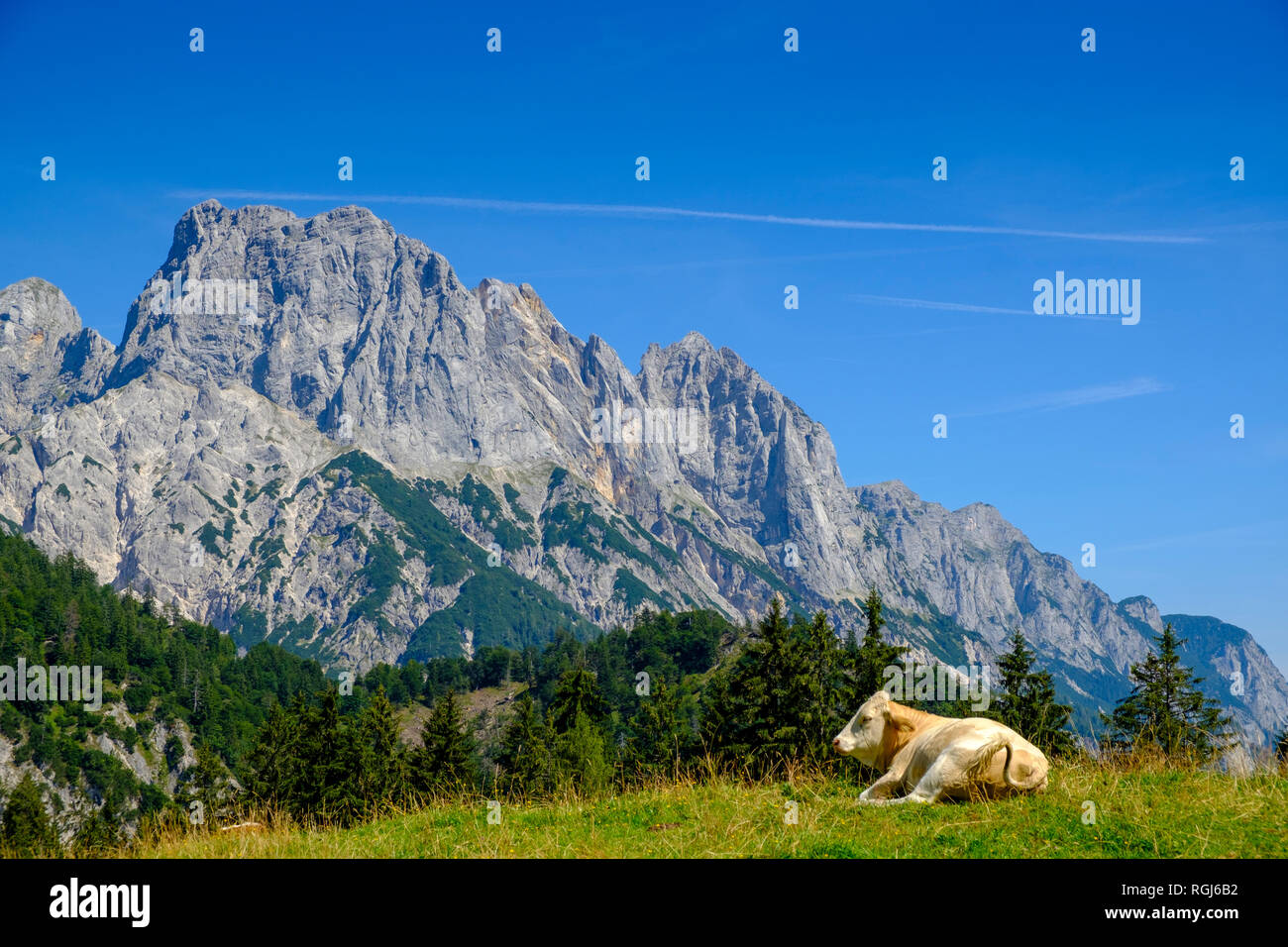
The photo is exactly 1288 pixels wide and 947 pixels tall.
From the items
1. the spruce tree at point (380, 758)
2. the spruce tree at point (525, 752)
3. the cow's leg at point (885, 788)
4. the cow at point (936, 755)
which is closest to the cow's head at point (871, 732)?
the cow at point (936, 755)

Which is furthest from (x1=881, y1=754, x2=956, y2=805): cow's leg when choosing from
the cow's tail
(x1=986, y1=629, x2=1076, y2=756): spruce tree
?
(x1=986, y1=629, x2=1076, y2=756): spruce tree

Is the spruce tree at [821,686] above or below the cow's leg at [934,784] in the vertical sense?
below

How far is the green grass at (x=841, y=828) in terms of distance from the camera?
10.9 meters

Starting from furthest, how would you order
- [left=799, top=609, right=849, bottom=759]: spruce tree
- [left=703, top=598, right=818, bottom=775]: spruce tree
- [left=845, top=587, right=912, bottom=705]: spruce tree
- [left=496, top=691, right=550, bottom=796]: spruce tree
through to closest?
[left=496, top=691, right=550, bottom=796]: spruce tree → [left=845, top=587, right=912, bottom=705]: spruce tree → [left=799, top=609, right=849, bottom=759]: spruce tree → [left=703, top=598, right=818, bottom=775]: spruce tree

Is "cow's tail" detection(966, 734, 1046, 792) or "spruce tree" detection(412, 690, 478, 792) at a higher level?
"cow's tail" detection(966, 734, 1046, 792)

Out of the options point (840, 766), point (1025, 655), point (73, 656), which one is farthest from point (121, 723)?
point (840, 766)

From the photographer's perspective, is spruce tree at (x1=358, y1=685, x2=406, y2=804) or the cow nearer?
the cow

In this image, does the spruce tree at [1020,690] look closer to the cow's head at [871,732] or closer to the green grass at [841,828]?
the cow's head at [871,732]

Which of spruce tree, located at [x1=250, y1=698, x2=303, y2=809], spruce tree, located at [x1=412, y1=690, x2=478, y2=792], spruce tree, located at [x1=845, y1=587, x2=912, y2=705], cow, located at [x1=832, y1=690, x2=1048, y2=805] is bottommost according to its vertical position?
spruce tree, located at [x1=250, y1=698, x2=303, y2=809]

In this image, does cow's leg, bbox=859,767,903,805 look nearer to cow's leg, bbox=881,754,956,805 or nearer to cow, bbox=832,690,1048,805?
cow, bbox=832,690,1048,805

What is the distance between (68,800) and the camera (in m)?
153

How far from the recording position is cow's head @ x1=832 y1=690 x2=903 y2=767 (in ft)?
53.3
